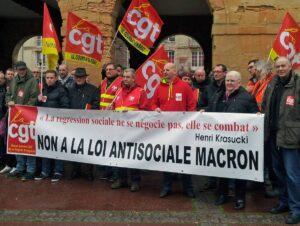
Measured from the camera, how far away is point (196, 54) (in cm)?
5953

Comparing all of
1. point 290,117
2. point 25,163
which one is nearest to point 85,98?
point 25,163

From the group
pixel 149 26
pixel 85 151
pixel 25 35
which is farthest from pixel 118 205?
pixel 25 35

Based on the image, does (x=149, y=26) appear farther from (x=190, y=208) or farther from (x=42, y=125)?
(x=190, y=208)

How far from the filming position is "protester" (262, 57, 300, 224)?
15.5 ft

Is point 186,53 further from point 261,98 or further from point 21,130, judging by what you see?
point 261,98

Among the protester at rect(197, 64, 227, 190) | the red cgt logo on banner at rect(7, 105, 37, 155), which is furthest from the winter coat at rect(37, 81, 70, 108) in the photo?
the protester at rect(197, 64, 227, 190)

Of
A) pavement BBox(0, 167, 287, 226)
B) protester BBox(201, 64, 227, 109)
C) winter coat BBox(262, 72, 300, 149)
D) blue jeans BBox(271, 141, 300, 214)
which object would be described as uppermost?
protester BBox(201, 64, 227, 109)

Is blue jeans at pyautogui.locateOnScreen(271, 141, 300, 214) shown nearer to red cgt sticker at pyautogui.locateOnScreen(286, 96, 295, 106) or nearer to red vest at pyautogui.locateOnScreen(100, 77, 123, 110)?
red cgt sticker at pyautogui.locateOnScreen(286, 96, 295, 106)

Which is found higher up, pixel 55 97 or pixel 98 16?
pixel 98 16

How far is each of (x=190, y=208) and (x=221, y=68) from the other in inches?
86.2

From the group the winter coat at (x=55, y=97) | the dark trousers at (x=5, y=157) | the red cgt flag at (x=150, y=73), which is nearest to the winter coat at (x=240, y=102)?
the red cgt flag at (x=150, y=73)

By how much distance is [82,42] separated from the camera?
24.2ft

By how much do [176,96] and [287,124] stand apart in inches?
66.5

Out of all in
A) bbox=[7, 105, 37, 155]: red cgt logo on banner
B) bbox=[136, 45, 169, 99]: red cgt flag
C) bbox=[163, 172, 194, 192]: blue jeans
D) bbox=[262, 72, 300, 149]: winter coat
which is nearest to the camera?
bbox=[262, 72, 300, 149]: winter coat
